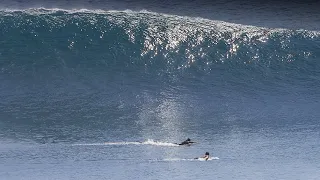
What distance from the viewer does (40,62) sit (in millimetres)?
49625

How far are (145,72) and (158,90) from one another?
243 centimetres

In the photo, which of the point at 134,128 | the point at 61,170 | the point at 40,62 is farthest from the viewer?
the point at 40,62

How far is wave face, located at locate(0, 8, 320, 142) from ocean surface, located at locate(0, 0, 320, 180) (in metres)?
0.07

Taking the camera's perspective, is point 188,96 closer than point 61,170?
No

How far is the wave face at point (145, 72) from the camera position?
43188 millimetres

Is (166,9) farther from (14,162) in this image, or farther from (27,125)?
(14,162)

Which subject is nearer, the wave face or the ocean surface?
the ocean surface

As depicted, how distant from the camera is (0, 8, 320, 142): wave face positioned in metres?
43.2

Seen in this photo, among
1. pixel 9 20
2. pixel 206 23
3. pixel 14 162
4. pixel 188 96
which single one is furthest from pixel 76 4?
pixel 14 162

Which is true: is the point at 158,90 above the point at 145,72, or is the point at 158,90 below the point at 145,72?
below

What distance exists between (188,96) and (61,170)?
11473 millimetres

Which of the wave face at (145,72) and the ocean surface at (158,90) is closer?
the ocean surface at (158,90)

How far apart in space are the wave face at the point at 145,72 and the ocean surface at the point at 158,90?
2.6 inches

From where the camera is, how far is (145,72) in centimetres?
4872
